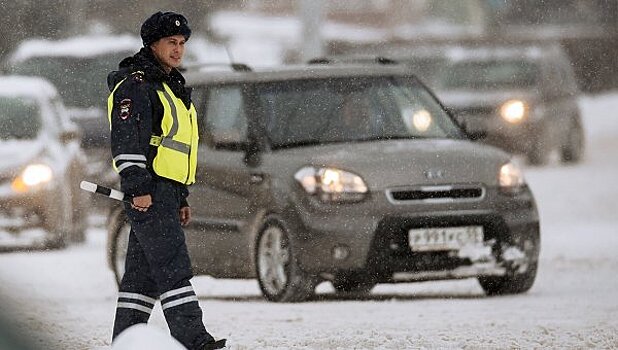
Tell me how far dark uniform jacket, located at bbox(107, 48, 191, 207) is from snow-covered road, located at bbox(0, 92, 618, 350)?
68 cm

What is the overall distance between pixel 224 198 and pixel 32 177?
4643 mm

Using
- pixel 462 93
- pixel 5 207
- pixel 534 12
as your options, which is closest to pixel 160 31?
pixel 5 207

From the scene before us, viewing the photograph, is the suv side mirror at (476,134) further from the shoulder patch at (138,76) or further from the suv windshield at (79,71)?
the suv windshield at (79,71)

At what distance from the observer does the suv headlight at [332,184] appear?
1261 cm

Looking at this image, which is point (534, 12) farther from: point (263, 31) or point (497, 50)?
point (497, 50)

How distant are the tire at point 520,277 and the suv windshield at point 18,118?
605 centimetres

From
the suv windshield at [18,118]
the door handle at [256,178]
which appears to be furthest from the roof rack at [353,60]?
the suv windshield at [18,118]

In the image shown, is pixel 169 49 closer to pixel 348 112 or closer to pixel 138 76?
pixel 138 76

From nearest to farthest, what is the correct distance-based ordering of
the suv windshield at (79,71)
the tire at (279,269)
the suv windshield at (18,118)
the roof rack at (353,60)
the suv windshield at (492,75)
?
Answer: the tire at (279,269) < the roof rack at (353,60) < the suv windshield at (18,118) < the suv windshield at (79,71) < the suv windshield at (492,75)

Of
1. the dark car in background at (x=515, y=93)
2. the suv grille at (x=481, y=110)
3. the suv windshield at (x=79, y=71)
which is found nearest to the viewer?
the suv windshield at (x=79, y=71)

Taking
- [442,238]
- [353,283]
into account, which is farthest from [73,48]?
[442,238]

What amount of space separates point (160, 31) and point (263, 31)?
48.9 m

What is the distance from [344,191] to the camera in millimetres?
12617

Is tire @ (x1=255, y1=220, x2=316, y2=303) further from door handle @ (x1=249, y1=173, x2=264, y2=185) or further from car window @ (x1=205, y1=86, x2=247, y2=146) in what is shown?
car window @ (x1=205, y1=86, x2=247, y2=146)
